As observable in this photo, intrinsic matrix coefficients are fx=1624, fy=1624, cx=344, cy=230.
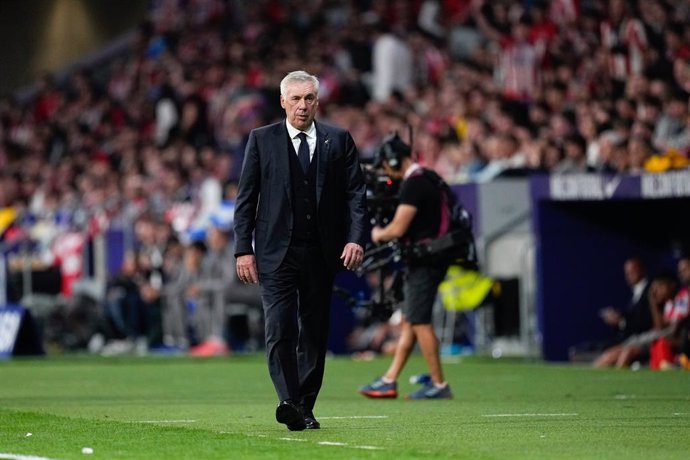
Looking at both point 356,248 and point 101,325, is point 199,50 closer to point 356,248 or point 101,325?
point 101,325

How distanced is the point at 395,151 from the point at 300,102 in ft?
12.4

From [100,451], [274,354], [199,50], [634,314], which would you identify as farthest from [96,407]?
[199,50]

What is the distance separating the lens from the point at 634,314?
59.1 feet

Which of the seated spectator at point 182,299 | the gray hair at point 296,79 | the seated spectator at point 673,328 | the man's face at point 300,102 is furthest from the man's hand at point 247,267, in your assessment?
the seated spectator at point 182,299

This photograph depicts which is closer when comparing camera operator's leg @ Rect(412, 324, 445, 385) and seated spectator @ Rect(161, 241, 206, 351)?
camera operator's leg @ Rect(412, 324, 445, 385)

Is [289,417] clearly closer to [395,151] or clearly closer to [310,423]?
[310,423]

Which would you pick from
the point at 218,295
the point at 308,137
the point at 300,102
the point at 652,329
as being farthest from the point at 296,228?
the point at 218,295

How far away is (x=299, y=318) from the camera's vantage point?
9.91 meters

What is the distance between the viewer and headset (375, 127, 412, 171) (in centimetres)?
1319

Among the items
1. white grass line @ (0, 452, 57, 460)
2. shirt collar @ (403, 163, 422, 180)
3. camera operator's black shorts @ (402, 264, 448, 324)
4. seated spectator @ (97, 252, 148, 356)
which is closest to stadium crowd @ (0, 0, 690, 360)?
seated spectator @ (97, 252, 148, 356)

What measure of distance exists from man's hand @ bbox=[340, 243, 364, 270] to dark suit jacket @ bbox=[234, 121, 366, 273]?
91 millimetres

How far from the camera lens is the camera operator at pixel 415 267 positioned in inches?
505

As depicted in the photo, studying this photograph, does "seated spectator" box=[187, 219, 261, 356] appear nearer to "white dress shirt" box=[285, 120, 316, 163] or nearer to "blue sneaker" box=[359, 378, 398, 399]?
"blue sneaker" box=[359, 378, 398, 399]

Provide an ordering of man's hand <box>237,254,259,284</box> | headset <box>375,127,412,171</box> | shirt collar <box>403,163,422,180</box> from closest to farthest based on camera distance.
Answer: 1. man's hand <box>237,254,259,284</box>
2. shirt collar <box>403,163,422,180</box>
3. headset <box>375,127,412,171</box>
